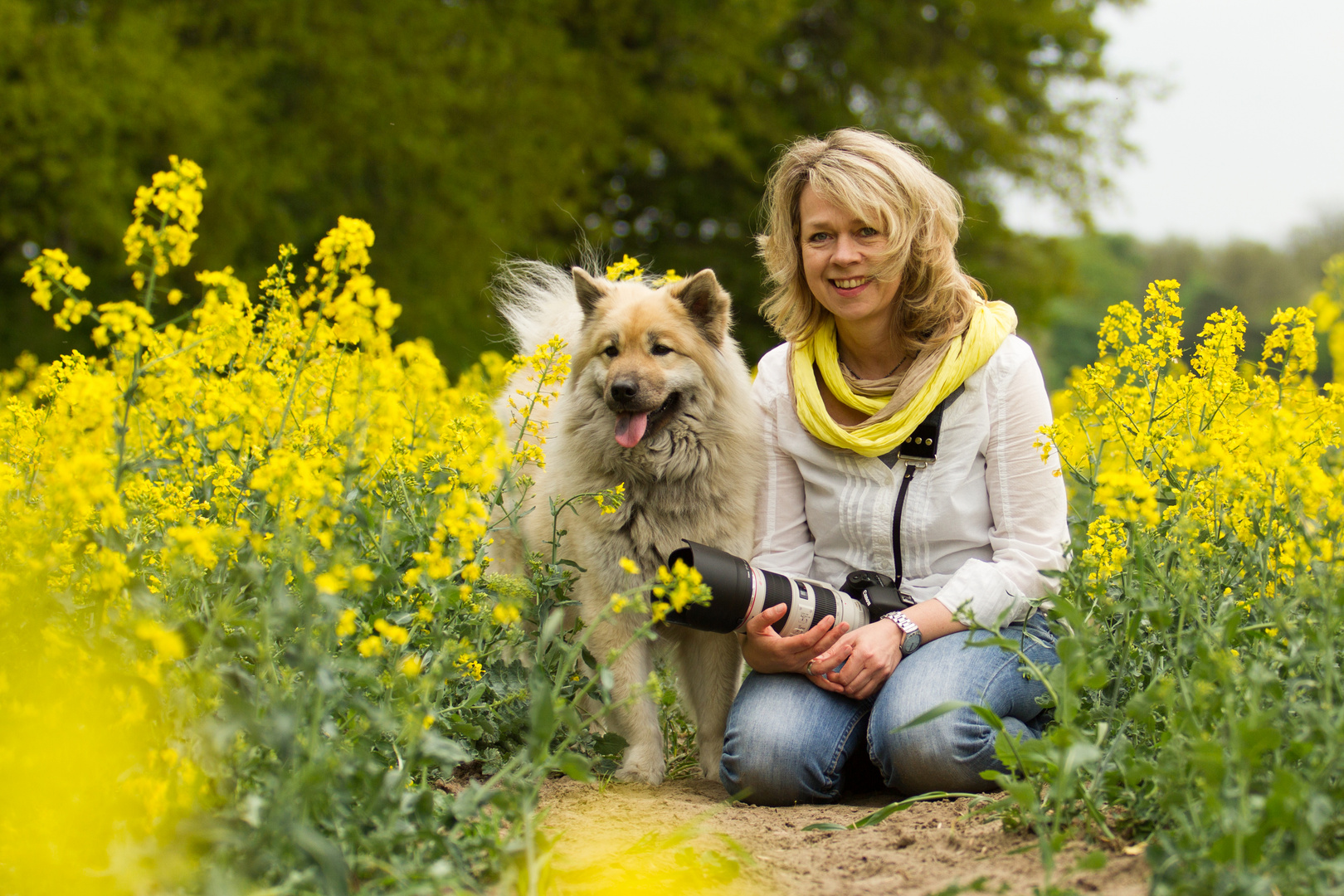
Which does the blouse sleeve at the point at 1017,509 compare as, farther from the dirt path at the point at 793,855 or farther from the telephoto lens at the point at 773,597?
the dirt path at the point at 793,855

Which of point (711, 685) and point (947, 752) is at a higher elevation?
point (711, 685)

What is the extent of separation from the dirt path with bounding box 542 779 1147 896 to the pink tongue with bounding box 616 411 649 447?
3.66ft

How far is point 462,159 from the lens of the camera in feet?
44.0

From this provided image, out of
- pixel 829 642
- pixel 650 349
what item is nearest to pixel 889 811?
pixel 829 642

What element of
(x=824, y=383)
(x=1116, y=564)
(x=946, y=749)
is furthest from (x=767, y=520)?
(x=1116, y=564)

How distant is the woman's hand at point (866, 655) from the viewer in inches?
119

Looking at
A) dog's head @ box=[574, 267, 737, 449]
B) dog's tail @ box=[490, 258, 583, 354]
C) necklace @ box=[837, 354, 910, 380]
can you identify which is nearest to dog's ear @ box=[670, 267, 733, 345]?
dog's head @ box=[574, 267, 737, 449]

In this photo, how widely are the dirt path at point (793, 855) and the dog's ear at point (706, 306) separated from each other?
1.60 metres

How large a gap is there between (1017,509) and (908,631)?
481 mm

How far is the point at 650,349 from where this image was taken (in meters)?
3.71

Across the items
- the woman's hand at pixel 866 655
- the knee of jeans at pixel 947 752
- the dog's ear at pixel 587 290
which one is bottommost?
the knee of jeans at pixel 947 752

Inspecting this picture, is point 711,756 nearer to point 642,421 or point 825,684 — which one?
point 825,684

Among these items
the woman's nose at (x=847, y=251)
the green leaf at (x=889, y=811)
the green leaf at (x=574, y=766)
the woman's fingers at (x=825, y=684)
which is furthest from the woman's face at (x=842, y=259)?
the green leaf at (x=574, y=766)

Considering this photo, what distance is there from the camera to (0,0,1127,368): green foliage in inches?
414
